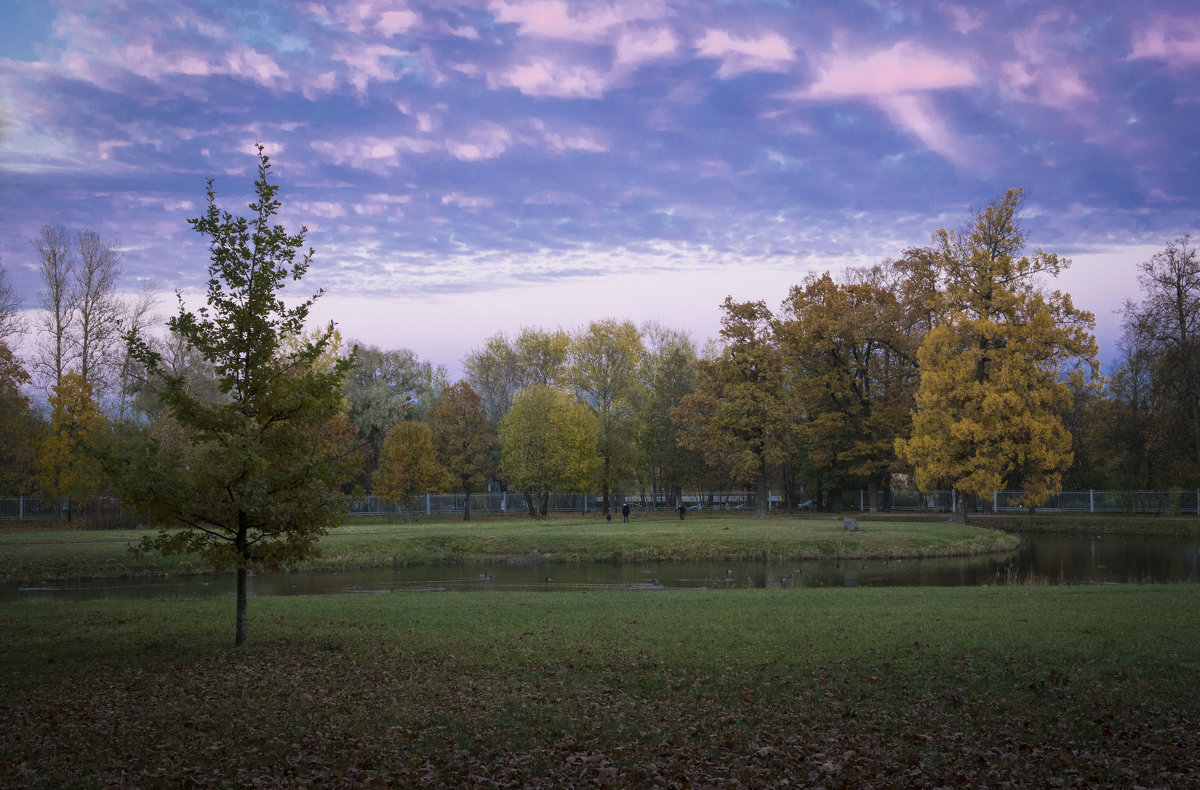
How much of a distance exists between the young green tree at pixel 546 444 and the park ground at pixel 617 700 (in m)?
36.0

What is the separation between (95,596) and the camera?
21266 millimetres

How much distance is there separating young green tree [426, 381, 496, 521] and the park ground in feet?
127

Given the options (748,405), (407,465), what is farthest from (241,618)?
(407,465)

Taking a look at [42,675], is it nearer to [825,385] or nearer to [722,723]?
[722,723]

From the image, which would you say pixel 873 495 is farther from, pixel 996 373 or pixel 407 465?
pixel 407 465

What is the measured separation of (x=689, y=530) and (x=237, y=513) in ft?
87.7

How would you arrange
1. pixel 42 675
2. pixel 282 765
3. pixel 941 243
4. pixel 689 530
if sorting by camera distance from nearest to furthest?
1. pixel 282 765
2. pixel 42 675
3. pixel 689 530
4. pixel 941 243

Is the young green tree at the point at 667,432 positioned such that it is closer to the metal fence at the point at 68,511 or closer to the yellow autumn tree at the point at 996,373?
the yellow autumn tree at the point at 996,373

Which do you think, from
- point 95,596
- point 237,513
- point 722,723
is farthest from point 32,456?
Answer: point 722,723

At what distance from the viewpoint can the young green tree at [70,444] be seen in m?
40.4

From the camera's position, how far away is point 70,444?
4278 cm

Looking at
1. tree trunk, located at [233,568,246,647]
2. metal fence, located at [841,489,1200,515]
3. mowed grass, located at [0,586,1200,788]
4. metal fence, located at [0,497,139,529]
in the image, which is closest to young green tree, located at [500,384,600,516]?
metal fence, located at [841,489,1200,515]

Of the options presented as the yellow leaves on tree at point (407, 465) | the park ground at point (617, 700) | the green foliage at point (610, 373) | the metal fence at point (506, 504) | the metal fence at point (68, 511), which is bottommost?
the metal fence at point (506, 504)

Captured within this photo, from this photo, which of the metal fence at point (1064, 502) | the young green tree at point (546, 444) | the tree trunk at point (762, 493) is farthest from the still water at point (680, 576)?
the young green tree at point (546, 444)
